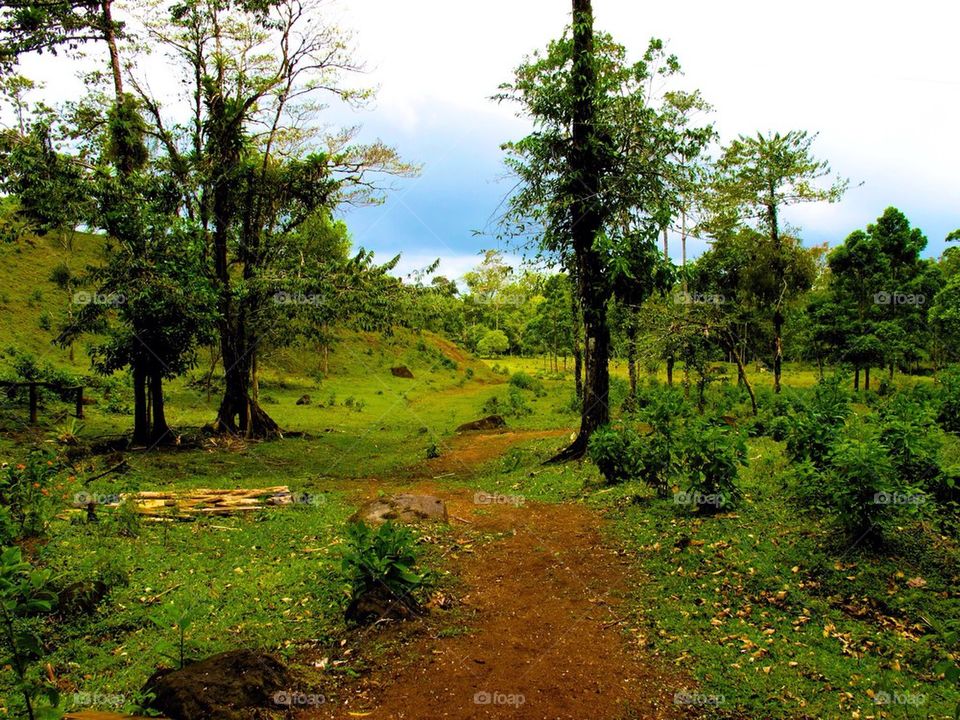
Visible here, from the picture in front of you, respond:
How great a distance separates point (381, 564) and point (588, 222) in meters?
11.6

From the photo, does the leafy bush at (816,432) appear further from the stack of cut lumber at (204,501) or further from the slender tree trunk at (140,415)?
the slender tree trunk at (140,415)

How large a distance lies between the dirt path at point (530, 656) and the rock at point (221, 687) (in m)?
0.56

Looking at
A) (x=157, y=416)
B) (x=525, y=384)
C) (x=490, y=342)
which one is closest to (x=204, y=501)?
(x=157, y=416)

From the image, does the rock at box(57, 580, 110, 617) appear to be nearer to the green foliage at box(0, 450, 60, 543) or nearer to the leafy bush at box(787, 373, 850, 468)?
the green foliage at box(0, 450, 60, 543)

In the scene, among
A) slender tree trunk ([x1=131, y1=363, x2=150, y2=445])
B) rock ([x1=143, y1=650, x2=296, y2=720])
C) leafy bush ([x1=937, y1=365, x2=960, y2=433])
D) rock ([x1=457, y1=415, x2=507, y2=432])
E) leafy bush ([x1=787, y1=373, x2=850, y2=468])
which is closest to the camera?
rock ([x1=143, y1=650, x2=296, y2=720])

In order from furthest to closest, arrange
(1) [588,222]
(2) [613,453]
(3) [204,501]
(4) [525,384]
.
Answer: (4) [525,384] → (1) [588,222] → (2) [613,453] → (3) [204,501]

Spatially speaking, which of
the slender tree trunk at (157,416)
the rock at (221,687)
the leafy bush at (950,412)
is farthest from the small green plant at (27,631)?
the leafy bush at (950,412)

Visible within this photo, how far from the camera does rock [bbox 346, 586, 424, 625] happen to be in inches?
245

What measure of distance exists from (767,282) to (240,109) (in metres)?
26.2

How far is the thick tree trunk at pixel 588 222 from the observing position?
48.3ft

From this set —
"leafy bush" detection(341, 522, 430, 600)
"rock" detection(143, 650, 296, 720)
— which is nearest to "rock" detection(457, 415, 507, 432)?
"leafy bush" detection(341, 522, 430, 600)

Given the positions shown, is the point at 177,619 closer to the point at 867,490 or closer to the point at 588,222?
the point at 867,490

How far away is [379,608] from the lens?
6270mm

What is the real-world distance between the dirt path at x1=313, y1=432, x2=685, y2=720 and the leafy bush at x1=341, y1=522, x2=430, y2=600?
662mm
